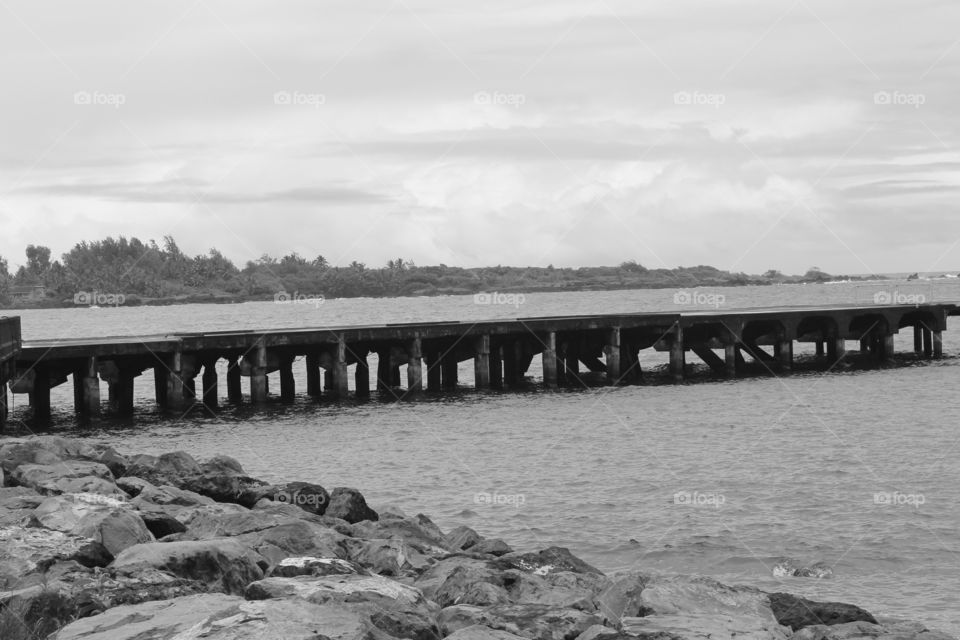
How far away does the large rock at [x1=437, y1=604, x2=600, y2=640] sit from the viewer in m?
9.78

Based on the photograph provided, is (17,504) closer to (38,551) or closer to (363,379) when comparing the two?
(38,551)

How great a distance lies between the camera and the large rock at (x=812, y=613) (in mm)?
11414

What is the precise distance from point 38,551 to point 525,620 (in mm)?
4866

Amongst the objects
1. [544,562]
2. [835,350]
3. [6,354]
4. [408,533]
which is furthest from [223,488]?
[835,350]

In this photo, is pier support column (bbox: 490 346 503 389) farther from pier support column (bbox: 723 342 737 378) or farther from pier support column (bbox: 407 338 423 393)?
pier support column (bbox: 723 342 737 378)

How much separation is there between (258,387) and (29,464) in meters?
19.7

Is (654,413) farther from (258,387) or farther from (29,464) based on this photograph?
(29,464)

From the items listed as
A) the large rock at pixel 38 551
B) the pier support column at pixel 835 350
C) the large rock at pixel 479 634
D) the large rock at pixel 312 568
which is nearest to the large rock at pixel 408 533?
the large rock at pixel 312 568

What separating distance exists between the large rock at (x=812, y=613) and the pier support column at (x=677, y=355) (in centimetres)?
3104

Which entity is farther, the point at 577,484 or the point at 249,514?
the point at 577,484

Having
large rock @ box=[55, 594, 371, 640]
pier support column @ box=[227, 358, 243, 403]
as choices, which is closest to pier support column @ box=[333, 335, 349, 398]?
pier support column @ box=[227, 358, 243, 403]

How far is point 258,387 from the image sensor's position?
36.9m

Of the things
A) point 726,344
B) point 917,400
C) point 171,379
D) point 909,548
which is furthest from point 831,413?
point 171,379

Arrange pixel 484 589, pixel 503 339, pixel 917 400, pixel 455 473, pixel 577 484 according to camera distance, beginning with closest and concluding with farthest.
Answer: pixel 484 589
pixel 577 484
pixel 455 473
pixel 917 400
pixel 503 339
